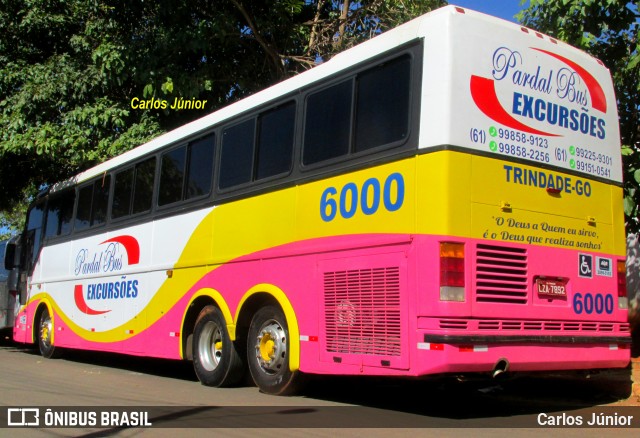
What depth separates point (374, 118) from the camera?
6930 mm

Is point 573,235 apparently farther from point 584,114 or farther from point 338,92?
point 338,92

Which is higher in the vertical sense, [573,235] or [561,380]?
[573,235]

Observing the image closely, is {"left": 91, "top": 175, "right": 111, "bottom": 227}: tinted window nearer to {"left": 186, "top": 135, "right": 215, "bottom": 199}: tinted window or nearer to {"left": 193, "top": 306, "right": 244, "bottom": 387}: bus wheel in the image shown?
{"left": 186, "top": 135, "right": 215, "bottom": 199}: tinted window

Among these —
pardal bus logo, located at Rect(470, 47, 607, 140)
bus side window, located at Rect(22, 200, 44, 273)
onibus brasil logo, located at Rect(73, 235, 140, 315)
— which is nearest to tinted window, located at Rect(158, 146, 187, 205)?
onibus brasil logo, located at Rect(73, 235, 140, 315)

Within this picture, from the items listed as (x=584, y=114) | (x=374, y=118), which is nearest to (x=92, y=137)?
(x=374, y=118)

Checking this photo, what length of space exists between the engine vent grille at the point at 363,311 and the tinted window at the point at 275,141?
5.37 feet

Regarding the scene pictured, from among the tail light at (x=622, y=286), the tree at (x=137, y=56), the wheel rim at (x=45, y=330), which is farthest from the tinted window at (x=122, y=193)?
the tail light at (x=622, y=286)

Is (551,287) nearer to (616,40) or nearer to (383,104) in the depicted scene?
(383,104)

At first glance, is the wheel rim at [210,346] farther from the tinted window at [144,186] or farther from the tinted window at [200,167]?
the tinted window at [144,186]

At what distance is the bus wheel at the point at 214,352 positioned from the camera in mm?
8836

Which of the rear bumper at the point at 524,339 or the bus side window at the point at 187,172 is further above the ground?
the bus side window at the point at 187,172

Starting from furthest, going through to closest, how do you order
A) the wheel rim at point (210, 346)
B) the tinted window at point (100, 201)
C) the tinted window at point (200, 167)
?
1. the tinted window at point (100, 201)
2. the tinted window at point (200, 167)
3. the wheel rim at point (210, 346)

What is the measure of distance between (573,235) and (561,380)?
2.75 metres

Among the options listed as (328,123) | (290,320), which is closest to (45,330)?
(290,320)
